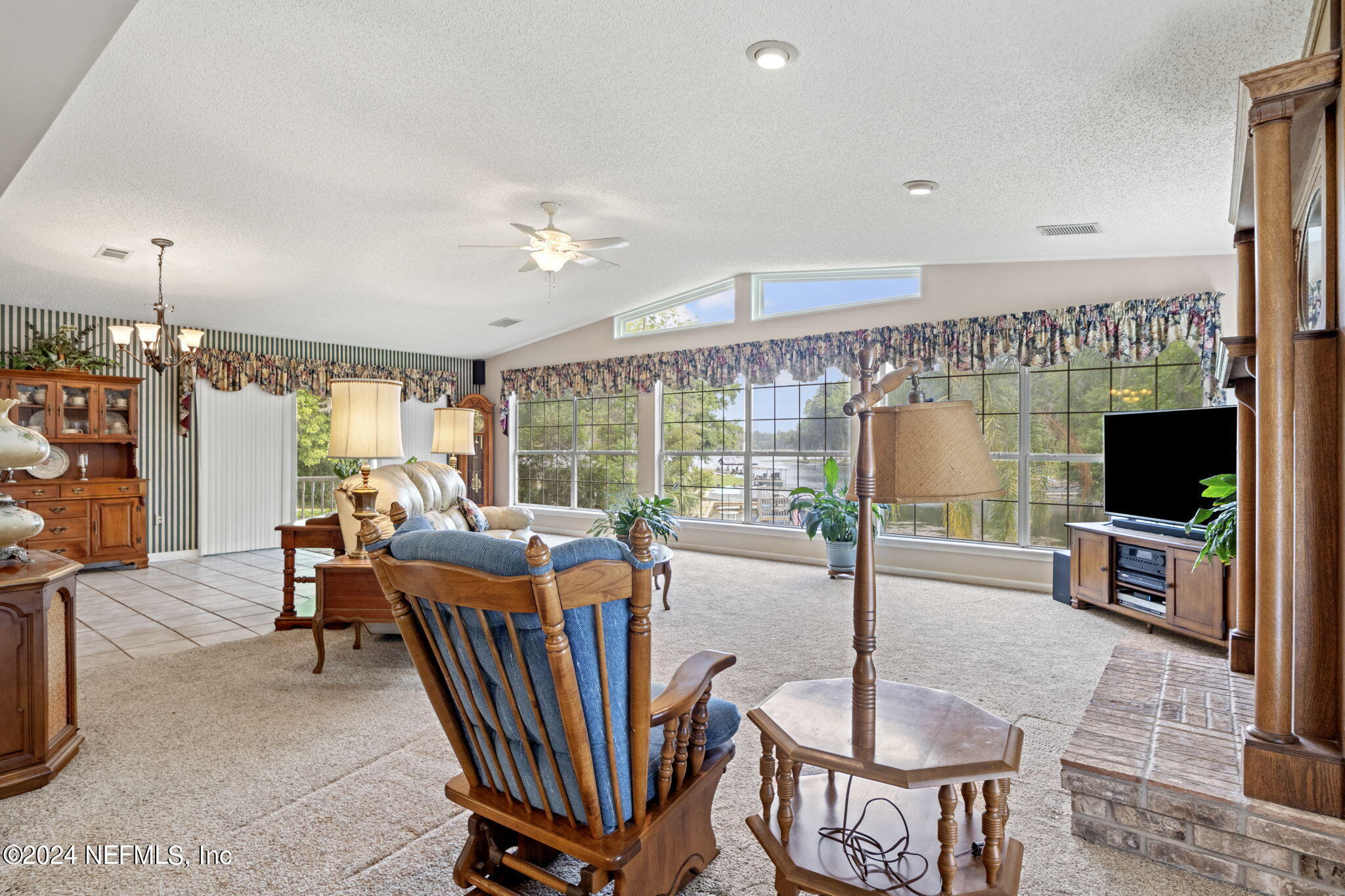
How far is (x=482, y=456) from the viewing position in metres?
9.58

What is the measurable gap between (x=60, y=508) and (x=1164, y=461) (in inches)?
339

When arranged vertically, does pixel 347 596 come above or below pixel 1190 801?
above

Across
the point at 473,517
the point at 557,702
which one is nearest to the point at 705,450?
the point at 473,517

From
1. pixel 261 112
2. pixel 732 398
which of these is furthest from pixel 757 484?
pixel 261 112

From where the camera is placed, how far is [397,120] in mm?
3365

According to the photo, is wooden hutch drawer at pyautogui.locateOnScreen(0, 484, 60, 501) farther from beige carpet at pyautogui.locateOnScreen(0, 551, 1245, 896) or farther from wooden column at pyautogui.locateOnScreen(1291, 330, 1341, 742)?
wooden column at pyautogui.locateOnScreen(1291, 330, 1341, 742)

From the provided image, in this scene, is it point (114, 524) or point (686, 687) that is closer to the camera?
point (686, 687)

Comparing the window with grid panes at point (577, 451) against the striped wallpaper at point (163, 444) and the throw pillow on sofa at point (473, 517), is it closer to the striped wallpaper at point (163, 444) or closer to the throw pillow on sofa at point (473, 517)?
the throw pillow on sofa at point (473, 517)

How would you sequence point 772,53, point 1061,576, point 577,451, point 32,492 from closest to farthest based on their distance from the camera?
point 772,53
point 1061,576
point 32,492
point 577,451

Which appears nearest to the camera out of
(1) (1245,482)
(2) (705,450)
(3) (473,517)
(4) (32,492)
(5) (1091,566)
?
(1) (1245,482)

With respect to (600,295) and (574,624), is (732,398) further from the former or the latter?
(574,624)

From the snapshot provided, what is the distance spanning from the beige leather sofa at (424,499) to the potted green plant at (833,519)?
249 cm

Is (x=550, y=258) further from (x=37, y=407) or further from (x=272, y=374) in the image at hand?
(x=37, y=407)

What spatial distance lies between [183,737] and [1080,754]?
3.25 m
